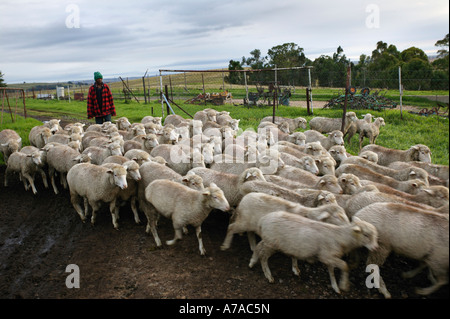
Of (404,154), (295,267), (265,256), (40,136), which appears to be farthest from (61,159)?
(404,154)

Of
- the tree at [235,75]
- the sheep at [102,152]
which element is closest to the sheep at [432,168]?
the sheep at [102,152]

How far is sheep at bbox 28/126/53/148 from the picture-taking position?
1124 centimetres

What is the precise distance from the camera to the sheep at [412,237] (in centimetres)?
416

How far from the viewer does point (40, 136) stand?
452 inches

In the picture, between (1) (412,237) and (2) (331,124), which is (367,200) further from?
(2) (331,124)

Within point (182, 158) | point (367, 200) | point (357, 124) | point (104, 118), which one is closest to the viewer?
point (367, 200)

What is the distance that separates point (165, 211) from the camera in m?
5.87

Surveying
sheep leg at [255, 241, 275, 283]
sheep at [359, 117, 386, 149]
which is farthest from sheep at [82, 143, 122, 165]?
sheep at [359, 117, 386, 149]

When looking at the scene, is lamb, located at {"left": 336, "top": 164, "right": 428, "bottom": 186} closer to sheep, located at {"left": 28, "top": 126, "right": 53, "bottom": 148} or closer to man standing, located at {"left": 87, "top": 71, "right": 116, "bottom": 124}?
sheep, located at {"left": 28, "top": 126, "right": 53, "bottom": 148}

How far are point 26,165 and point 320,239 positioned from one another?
808 cm

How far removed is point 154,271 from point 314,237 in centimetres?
246
